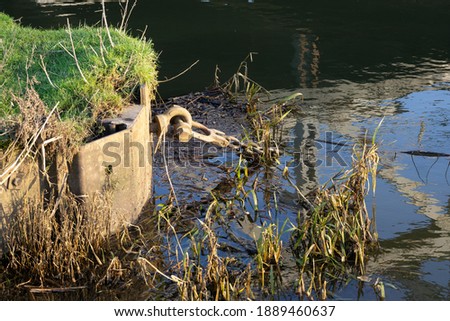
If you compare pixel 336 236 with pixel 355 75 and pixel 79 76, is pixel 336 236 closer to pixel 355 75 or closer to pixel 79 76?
pixel 79 76

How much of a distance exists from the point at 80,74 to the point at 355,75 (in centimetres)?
656

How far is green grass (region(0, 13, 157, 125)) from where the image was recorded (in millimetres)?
7668

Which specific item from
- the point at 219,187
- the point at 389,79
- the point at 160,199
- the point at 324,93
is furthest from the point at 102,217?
the point at 389,79

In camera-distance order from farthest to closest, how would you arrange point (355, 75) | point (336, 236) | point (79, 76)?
point (355, 75) < point (79, 76) < point (336, 236)

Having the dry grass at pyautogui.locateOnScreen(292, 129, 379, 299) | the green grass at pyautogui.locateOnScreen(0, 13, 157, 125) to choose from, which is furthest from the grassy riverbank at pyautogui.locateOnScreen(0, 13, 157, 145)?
the dry grass at pyautogui.locateOnScreen(292, 129, 379, 299)

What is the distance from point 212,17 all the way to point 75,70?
993cm

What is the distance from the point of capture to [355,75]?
13656 mm

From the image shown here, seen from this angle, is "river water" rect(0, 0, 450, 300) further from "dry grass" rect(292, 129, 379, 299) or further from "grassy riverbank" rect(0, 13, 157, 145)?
"grassy riverbank" rect(0, 13, 157, 145)

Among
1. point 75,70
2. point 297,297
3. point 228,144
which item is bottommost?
point 297,297

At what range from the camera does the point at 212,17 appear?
59.4 ft

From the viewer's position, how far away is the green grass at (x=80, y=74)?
7668mm

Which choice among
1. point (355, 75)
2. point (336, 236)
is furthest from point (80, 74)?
point (355, 75)

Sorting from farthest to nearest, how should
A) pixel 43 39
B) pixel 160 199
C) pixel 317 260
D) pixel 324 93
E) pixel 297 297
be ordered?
pixel 324 93 < pixel 43 39 < pixel 160 199 < pixel 317 260 < pixel 297 297

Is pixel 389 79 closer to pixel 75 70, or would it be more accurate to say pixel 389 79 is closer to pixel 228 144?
pixel 228 144
